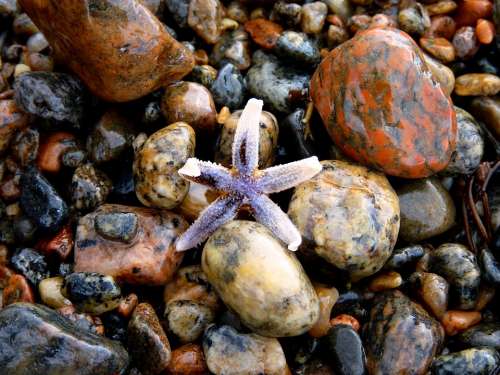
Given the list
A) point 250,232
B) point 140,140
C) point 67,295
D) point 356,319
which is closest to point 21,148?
point 140,140

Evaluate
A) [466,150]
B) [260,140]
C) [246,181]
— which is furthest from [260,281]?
[466,150]

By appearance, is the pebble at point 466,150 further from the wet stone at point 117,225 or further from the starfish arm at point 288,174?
the wet stone at point 117,225

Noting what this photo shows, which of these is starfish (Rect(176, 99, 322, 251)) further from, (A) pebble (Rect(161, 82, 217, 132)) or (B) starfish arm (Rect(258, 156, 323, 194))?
(A) pebble (Rect(161, 82, 217, 132))

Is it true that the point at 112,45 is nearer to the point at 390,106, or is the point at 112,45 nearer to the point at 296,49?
the point at 296,49

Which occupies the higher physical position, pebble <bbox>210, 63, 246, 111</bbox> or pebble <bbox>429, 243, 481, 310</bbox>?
pebble <bbox>210, 63, 246, 111</bbox>

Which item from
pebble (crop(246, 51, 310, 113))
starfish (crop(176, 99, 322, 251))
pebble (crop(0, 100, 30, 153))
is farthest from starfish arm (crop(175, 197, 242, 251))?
pebble (crop(0, 100, 30, 153))

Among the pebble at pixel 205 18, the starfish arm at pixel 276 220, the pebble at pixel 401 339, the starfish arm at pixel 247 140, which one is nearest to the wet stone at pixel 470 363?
the pebble at pixel 401 339
